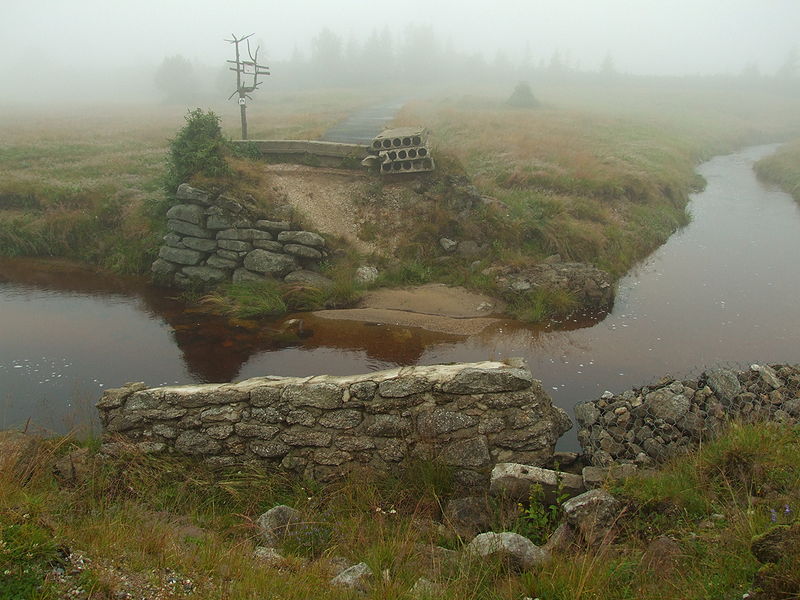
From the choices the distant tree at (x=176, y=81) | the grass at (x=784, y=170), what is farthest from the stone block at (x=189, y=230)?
the distant tree at (x=176, y=81)

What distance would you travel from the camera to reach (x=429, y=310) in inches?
562

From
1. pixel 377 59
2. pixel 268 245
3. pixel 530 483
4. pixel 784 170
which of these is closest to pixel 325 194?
pixel 268 245

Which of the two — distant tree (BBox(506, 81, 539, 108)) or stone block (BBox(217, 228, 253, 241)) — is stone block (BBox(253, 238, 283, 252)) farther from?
distant tree (BBox(506, 81, 539, 108))

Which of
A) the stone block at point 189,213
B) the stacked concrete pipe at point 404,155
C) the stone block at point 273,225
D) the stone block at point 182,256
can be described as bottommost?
the stone block at point 182,256

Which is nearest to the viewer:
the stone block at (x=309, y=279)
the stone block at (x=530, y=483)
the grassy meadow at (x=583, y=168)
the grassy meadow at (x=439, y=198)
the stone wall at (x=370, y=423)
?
the stone block at (x=530, y=483)

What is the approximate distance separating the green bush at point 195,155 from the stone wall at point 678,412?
1259 cm

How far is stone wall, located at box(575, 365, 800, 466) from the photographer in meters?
7.05

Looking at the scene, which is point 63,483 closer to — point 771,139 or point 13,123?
point 13,123

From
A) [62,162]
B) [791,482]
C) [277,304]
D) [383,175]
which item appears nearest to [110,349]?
[277,304]

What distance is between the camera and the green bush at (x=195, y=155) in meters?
16.4

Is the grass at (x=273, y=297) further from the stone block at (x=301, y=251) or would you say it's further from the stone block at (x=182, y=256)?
the stone block at (x=182, y=256)

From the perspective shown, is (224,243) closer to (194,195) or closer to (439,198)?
(194,195)

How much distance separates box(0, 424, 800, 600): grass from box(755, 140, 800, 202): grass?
27.3m

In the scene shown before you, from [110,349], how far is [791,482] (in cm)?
1203
